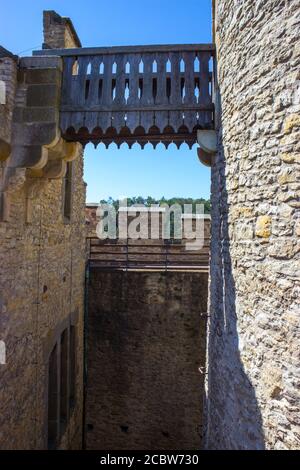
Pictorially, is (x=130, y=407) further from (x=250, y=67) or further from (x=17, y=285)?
(x=250, y=67)

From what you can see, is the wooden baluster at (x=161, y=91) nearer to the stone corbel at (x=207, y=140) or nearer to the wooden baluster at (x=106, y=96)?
the stone corbel at (x=207, y=140)

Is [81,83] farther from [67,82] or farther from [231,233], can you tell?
[231,233]

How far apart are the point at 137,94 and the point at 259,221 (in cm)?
279

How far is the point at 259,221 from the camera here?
11.7ft

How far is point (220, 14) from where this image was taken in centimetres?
452

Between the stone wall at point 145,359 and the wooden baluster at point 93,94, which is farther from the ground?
the wooden baluster at point 93,94

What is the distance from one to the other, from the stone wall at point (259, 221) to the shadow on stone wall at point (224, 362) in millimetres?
14

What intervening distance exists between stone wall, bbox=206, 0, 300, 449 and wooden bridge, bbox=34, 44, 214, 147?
538 millimetres

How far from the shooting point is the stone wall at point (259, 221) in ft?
10.2

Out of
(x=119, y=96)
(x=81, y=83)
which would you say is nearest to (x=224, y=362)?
(x=119, y=96)

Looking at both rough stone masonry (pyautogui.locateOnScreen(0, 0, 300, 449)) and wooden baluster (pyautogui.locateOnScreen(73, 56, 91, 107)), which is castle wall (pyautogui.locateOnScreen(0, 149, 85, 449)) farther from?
wooden baluster (pyautogui.locateOnScreen(73, 56, 91, 107))

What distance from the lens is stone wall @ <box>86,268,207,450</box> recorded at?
9.18 m
